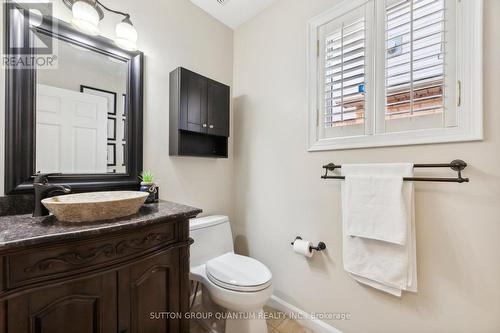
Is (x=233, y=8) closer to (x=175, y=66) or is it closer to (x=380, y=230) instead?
(x=175, y=66)

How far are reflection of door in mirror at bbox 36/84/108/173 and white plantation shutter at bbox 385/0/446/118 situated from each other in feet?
5.74

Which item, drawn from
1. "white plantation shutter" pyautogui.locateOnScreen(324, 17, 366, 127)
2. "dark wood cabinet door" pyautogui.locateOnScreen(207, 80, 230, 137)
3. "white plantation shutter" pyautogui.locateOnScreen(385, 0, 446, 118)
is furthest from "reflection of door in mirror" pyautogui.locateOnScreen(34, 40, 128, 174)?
"white plantation shutter" pyautogui.locateOnScreen(385, 0, 446, 118)

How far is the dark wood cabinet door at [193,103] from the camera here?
5.24 ft

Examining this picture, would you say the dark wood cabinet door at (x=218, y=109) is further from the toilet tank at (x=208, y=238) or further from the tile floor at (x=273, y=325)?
the tile floor at (x=273, y=325)

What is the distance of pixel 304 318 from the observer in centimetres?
159

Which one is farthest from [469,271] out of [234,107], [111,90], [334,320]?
[111,90]

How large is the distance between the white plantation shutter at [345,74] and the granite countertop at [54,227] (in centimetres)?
117

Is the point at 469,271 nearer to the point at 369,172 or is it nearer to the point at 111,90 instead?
the point at 369,172

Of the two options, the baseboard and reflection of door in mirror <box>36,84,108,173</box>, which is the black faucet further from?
the baseboard

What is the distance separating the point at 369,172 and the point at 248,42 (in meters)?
1.59

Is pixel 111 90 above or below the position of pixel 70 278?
above

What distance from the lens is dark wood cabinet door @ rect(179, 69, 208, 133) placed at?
1598 mm

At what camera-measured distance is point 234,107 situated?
2125mm

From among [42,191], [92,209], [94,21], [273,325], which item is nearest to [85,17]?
[94,21]
